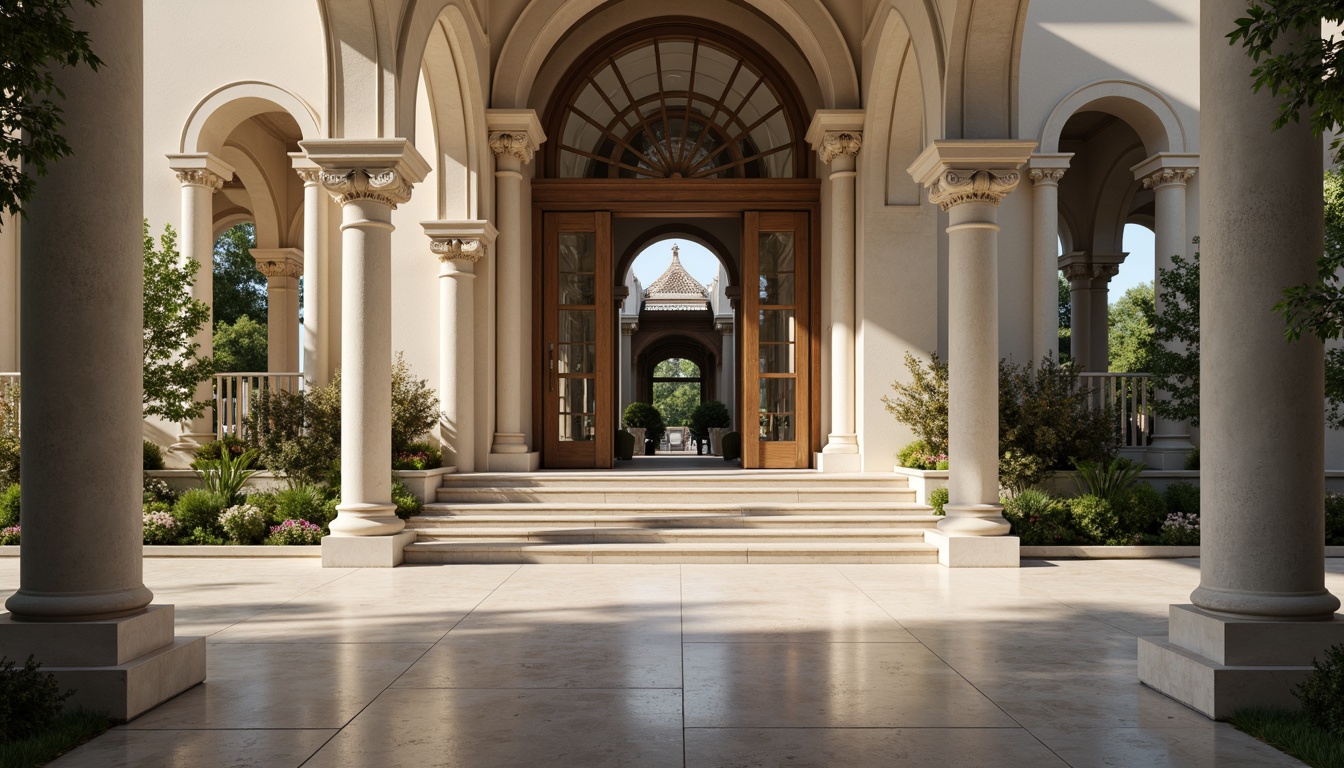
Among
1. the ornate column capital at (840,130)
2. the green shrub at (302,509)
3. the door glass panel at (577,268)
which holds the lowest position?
the green shrub at (302,509)

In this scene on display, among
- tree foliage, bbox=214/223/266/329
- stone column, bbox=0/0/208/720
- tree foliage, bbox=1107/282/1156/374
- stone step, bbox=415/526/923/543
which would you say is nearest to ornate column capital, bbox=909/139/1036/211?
stone step, bbox=415/526/923/543

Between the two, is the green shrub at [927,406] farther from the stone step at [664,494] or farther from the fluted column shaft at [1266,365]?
the fluted column shaft at [1266,365]

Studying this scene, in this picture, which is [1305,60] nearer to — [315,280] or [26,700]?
[26,700]

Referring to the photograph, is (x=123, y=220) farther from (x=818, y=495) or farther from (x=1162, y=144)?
(x=1162, y=144)

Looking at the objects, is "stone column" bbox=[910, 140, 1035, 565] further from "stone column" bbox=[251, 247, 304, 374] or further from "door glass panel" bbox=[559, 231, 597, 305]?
"stone column" bbox=[251, 247, 304, 374]

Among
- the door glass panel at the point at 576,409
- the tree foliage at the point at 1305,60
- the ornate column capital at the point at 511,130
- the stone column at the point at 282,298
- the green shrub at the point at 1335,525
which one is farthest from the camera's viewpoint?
the stone column at the point at 282,298

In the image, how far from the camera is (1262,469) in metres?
5.05

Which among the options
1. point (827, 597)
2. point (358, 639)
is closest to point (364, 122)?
point (358, 639)

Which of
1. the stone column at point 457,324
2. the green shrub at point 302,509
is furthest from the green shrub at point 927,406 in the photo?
the green shrub at point 302,509

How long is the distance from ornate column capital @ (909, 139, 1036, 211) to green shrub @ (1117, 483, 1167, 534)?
12.7ft

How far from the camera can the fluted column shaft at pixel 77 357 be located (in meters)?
4.97

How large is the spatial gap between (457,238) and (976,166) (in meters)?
6.80

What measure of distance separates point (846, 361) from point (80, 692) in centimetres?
1106

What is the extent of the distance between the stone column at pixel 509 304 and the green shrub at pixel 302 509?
3014 millimetres
